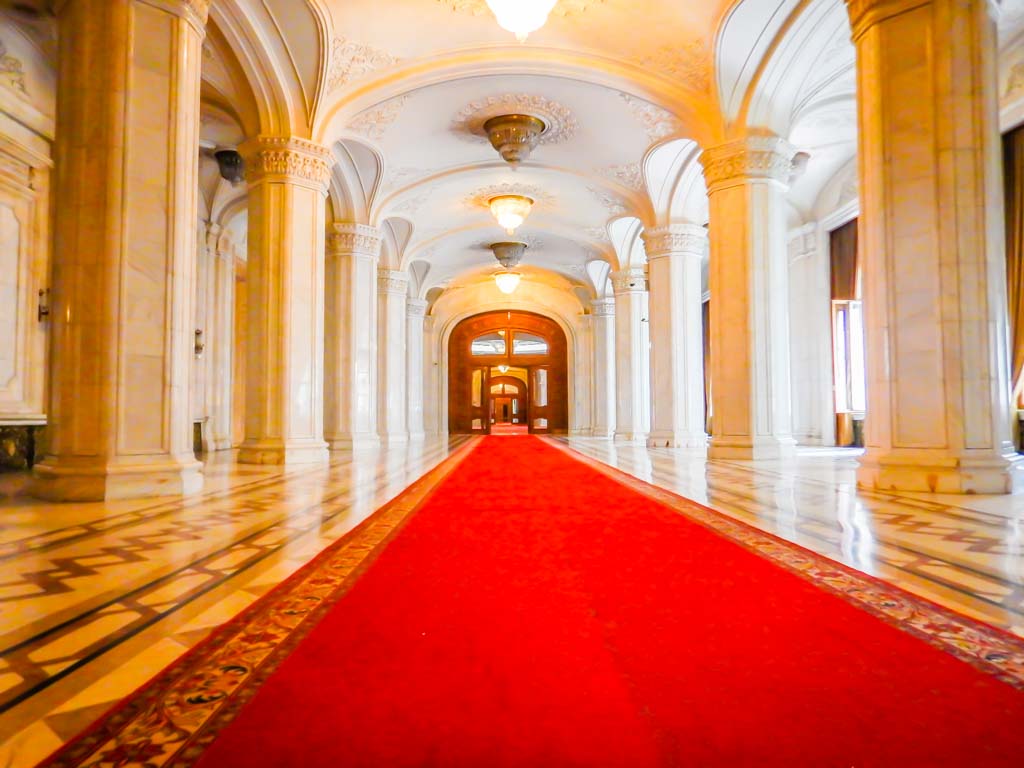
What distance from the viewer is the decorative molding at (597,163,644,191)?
35.3ft

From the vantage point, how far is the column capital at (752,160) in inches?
309

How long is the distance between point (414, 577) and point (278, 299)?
596cm

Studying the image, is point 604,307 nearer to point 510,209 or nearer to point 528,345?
point 510,209

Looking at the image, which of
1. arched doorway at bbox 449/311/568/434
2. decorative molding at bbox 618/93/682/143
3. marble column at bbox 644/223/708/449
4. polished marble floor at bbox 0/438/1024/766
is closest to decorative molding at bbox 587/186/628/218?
marble column at bbox 644/223/708/449

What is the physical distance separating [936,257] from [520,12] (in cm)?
365

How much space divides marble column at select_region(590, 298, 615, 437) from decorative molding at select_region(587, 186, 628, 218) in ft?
17.7

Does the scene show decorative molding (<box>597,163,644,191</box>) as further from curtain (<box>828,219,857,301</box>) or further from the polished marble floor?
the polished marble floor

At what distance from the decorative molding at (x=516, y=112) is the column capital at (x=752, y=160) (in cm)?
241

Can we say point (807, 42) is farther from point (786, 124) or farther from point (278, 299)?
point (278, 299)

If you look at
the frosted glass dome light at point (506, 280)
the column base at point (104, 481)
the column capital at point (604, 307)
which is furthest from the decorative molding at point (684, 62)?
the column capital at point (604, 307)

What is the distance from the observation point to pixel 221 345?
492 inches

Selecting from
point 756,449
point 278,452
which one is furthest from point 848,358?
point 278,452

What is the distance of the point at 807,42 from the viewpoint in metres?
7.12

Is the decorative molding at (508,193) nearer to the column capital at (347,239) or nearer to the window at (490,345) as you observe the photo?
the column capital at (347,239)
